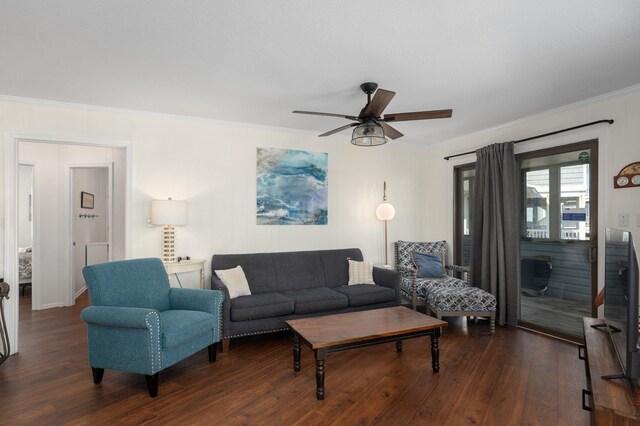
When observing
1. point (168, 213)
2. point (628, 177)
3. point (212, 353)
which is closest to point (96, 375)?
point (212, 353)

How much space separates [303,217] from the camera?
185 inches

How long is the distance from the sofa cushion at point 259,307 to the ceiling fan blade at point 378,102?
199 centimetres

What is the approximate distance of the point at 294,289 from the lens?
4.17m

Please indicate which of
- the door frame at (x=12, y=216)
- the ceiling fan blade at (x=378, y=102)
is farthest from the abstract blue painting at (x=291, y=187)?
the door frame at (x=12, y=216)

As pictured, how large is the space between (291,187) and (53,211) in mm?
3475

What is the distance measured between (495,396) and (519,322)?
2.03m

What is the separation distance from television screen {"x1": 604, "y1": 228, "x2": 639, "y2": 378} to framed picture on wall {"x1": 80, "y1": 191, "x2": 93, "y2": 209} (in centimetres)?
686

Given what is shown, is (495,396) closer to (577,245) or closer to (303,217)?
(577,245)

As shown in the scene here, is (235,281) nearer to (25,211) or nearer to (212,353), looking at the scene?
(212,353)

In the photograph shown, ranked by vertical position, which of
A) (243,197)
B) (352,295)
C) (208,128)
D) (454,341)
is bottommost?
(454,341)

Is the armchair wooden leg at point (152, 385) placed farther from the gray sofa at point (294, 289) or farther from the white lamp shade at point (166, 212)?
the white lamp shade at point (166, 212)

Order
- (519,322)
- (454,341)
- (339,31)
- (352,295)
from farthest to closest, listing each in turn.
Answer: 1. (519,322)
2. (352,295)
3. (454,341)
4. (339,31)

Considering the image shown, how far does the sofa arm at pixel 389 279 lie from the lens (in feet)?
13.5

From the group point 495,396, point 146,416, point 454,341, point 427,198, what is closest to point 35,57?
point 146,416
